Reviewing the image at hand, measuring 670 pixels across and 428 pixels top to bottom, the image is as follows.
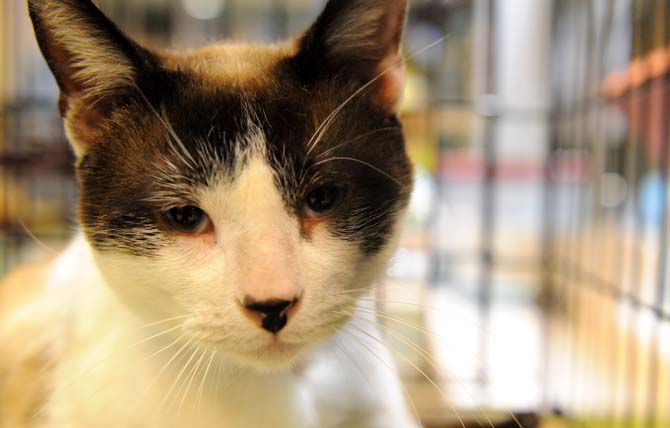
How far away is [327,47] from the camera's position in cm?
83

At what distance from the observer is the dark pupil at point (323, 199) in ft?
2.54

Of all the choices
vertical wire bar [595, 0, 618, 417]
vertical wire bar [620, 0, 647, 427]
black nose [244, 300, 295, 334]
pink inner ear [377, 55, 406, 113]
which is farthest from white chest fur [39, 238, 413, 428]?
vertical wire bar [595, 0, 618, 417]

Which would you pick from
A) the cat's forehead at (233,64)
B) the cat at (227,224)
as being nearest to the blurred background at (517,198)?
the cat at (227,224)

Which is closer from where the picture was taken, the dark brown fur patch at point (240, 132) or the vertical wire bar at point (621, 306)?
the dark brown fur patch at point (240, 132)

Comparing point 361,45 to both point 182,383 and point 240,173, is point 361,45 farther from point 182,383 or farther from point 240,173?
point 182,383

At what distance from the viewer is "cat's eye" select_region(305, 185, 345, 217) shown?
77 cm

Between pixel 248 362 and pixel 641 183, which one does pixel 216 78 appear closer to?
pixel 248 362

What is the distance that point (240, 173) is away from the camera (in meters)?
0.73

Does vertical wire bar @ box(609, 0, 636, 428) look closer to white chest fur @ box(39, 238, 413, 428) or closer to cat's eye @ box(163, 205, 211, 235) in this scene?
white chest fur @ box(39, 238, 413, 428)

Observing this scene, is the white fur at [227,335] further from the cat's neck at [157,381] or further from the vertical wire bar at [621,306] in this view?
the vertical wire bar at [621,306]

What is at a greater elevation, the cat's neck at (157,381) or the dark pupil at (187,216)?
the dark pupil at (187,216)

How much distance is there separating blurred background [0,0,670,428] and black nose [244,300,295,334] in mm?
200

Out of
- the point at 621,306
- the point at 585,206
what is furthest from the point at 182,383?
the point at 585,206

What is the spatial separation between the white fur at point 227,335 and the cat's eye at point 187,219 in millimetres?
17
